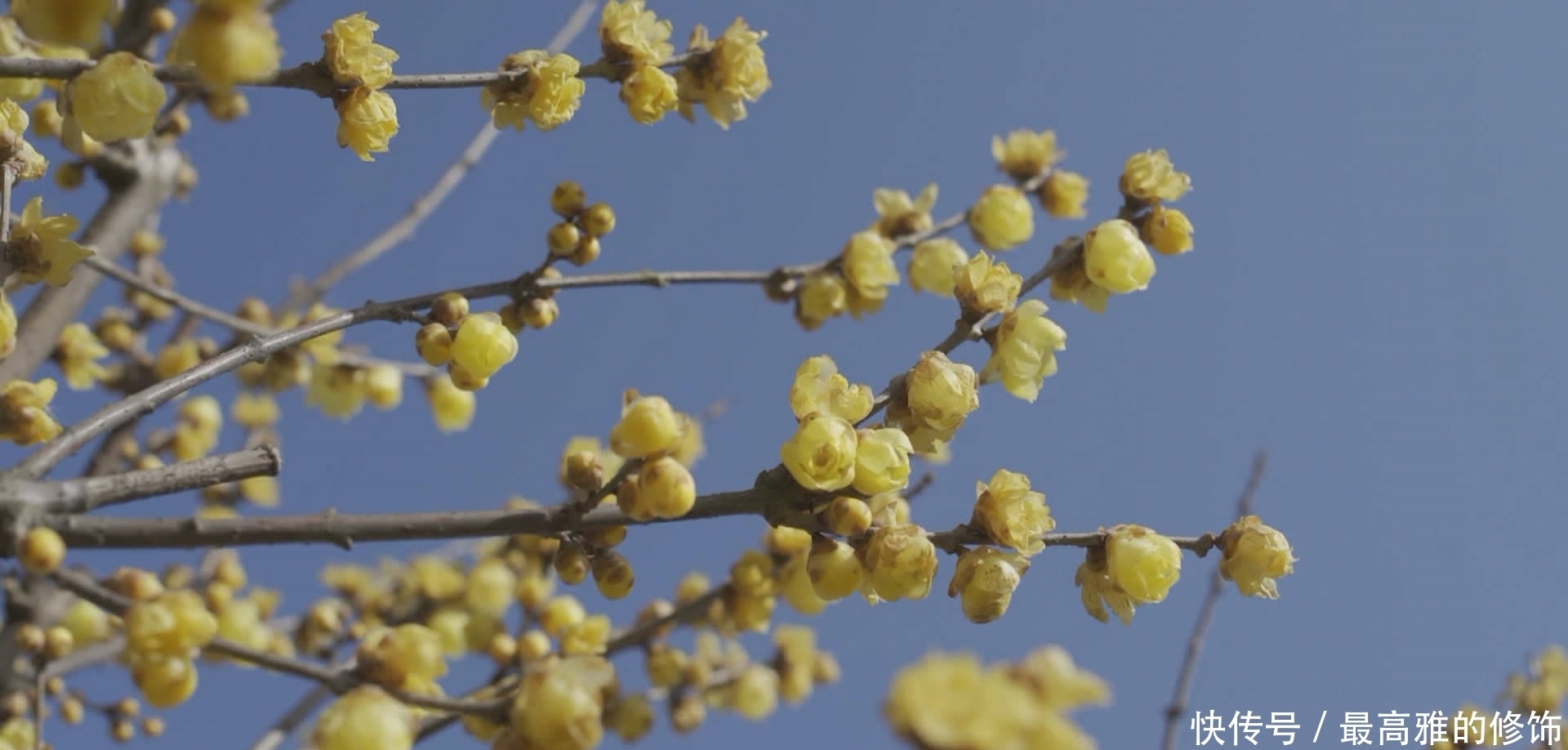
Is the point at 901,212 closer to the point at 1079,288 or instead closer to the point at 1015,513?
the point at 1079,288

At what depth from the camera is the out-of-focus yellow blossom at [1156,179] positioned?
2525mm

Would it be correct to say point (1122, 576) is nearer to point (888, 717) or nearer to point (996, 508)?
point (996, 508)

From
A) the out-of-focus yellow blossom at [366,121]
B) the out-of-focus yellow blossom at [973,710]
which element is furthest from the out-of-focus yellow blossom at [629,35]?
the out-of-focus yellow blossom at [973,710]

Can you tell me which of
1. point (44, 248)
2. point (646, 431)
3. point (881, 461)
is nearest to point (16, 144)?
point (44, 248)

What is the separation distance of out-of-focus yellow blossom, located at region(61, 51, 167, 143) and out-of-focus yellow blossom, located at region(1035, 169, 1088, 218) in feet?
7.81

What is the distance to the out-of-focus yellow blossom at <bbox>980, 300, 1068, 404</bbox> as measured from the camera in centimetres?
212

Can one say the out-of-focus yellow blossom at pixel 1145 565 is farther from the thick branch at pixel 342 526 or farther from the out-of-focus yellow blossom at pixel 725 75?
the out-of-focus yellow blossom at pixel 725 75

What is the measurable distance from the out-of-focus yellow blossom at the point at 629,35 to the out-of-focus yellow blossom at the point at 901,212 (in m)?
0.98

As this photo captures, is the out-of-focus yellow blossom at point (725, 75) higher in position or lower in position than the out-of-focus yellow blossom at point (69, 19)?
higher

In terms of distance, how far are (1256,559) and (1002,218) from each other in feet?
4.87

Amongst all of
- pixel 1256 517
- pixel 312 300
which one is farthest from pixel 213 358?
pixel 312 300

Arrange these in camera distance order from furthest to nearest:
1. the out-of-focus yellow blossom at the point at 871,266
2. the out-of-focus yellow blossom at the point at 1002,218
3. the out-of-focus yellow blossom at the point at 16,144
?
the out-of-focus yellow blossom at the point at 1002,218 < the out-of-focus yellow blossom at the point at 871,266 < the out-of-focus yellow blossom at the point at 16,144

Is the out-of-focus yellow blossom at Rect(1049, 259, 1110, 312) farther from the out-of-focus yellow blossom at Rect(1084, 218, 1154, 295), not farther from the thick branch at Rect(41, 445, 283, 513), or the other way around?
the thick branch at Rect(41, 445, 283, 513)

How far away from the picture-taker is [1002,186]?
3.15 meters
